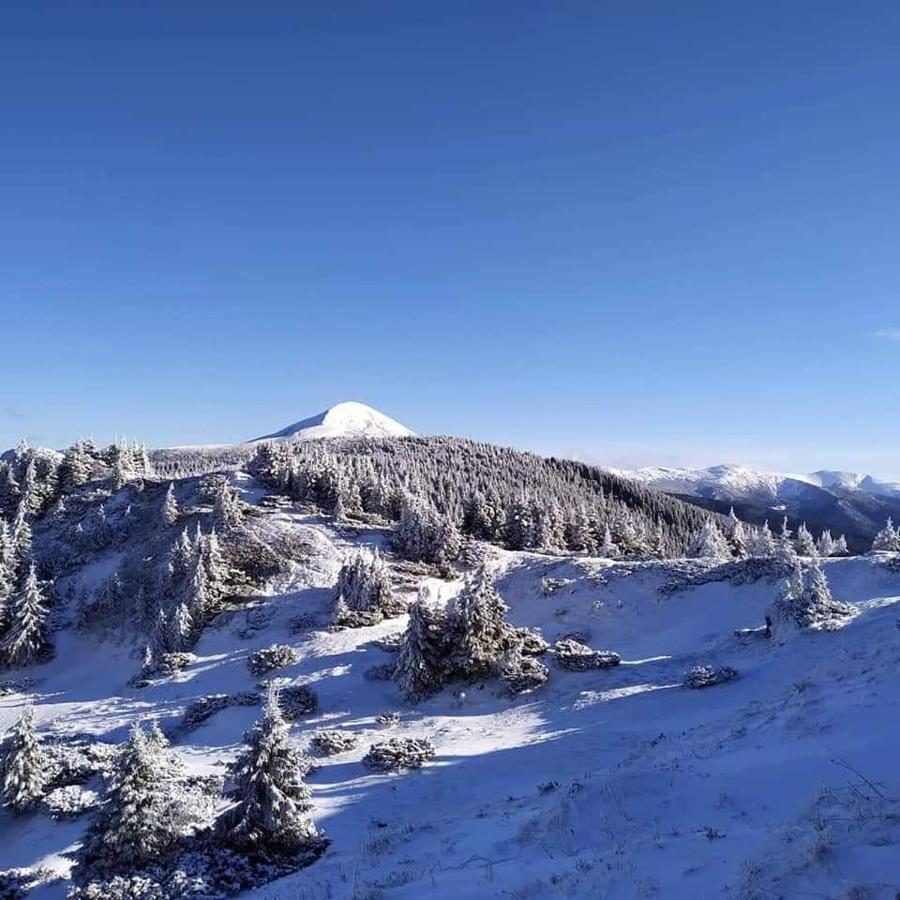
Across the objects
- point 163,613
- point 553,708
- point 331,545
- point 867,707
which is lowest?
point 553,708

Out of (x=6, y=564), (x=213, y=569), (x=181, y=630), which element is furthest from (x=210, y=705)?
(x=6, y=564)

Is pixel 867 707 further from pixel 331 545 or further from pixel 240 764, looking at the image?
pixel 331 545

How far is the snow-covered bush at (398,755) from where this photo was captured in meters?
23.4

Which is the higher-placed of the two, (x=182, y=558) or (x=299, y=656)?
(x=182, y=558)

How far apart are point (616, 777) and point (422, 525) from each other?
41.7 m

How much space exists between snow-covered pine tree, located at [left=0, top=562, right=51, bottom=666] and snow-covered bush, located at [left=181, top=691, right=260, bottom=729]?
68.7ft

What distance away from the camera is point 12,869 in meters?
18.2

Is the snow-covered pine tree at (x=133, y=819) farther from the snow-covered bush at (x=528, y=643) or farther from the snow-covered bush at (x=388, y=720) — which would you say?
the snow-covered bush at (x=528, y=643)

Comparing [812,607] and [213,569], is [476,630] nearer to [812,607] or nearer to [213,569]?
[812,607]

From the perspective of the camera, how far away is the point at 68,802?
71.2 feet

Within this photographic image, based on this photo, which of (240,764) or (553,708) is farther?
(553,708)

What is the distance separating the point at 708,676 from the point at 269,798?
20.1 meters

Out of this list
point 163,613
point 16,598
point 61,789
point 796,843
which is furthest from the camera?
point 16,598

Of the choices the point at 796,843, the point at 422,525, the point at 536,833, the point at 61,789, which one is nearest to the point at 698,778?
the point at 536,833
